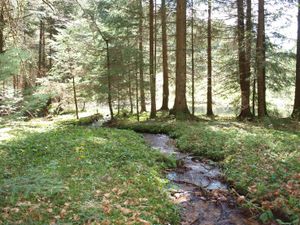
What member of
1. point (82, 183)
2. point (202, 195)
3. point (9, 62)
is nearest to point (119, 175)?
point (82, 183)

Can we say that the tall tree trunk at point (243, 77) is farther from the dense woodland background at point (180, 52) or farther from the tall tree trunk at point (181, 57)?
the tall tree trunk at point (181, 57)

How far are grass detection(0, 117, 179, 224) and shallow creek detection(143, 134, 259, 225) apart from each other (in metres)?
0.30

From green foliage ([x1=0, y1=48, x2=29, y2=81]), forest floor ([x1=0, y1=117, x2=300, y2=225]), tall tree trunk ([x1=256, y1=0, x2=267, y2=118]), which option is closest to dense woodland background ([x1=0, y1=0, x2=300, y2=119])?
tall tree trunk ([x1=256, y1=0, x2=267, y2=118])

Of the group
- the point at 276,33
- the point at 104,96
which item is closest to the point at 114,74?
the point at 104,96

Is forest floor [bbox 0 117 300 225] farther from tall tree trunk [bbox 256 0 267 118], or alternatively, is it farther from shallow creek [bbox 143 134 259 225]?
tall tree trunk [bbox 256 0 267 118]

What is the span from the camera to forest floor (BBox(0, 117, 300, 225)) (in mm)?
4816

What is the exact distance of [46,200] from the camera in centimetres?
539

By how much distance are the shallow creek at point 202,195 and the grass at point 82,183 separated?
0.30 meters

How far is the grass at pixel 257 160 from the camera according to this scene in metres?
5.57

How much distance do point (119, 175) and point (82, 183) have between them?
86 cm

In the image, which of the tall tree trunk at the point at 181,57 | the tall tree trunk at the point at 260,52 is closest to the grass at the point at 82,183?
the tall tree trunk at the point at 181,57

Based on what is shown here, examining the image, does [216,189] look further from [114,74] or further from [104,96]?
A: [104,96]

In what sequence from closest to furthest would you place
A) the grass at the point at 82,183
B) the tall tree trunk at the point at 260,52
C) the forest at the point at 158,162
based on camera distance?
the grass at the point at 82,183
the forest at the point at 158,162
the tall tree trunk at the point at 260,52

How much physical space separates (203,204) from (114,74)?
13.6m
